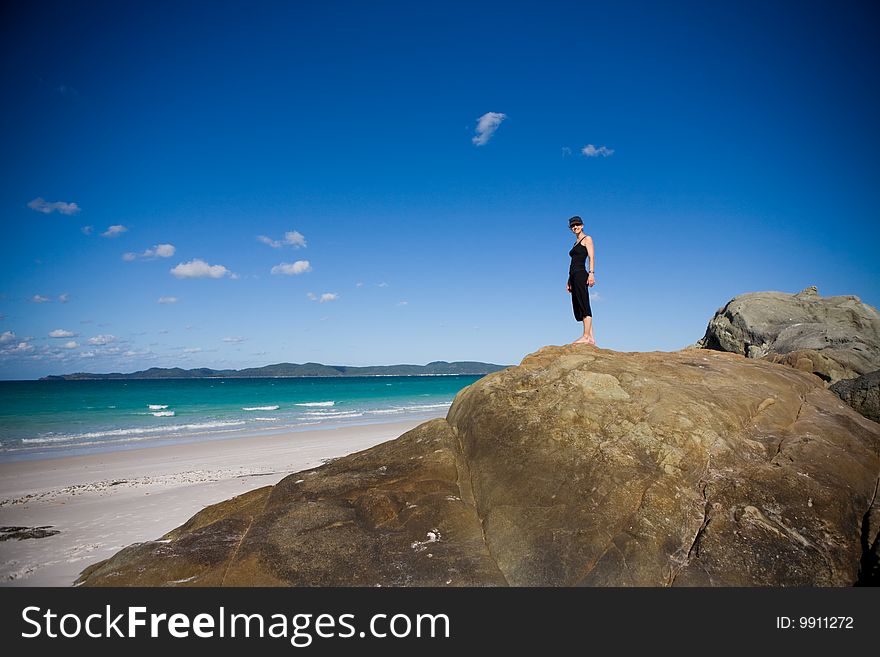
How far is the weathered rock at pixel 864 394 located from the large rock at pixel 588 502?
702 mm

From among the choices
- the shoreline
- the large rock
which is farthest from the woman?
the shoreline

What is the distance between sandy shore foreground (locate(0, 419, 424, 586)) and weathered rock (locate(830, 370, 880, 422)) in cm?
1155

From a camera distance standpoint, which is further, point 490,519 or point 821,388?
point 821,388

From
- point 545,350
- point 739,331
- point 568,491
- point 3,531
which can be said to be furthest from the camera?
point 739,331

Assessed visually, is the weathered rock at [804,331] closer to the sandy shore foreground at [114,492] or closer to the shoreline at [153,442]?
the sandy shore foreground at [114,492]

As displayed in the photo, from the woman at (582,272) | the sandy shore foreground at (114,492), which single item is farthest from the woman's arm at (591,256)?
the sandy shore foreground at (114,492)

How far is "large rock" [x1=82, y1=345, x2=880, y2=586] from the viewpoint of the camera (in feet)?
14.7

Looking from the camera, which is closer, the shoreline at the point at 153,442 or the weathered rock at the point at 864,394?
the weathered rock at the point at 864,394

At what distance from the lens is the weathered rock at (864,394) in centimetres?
696

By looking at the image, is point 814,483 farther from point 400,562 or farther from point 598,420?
point 400,562

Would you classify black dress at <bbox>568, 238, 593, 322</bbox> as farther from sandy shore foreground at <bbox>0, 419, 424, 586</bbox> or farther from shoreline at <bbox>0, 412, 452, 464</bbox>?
shoreline at <bbox>0, 412, 452, 464</bbox>

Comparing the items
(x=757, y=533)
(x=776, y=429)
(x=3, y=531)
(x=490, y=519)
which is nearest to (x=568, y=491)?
(x=490, y=519)

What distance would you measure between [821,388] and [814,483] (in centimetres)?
329
